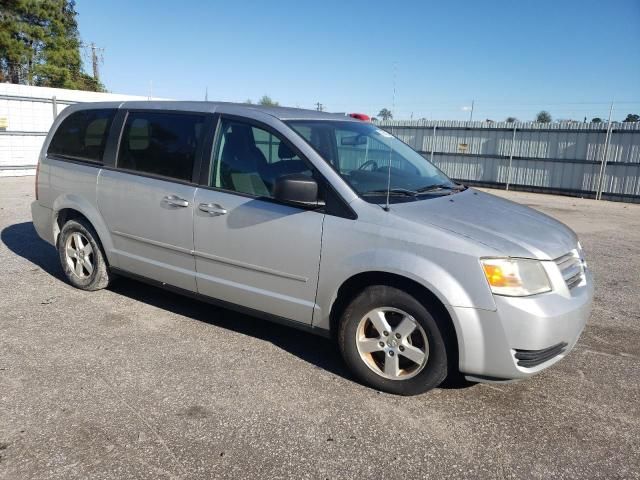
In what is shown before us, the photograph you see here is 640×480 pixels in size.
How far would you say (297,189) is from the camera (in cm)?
329

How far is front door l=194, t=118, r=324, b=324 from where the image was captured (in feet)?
11.4

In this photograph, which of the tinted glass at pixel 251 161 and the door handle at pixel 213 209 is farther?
the door handle at pixel 213 209

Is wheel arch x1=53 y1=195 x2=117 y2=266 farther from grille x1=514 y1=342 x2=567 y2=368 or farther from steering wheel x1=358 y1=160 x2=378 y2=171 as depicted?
grille x1=514 y1=342 x2=567 y2=368

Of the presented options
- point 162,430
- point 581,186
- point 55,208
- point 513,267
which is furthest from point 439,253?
point 581,186

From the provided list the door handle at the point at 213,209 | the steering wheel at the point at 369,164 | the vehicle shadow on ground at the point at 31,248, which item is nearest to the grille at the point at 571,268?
the steering wheel at the point at 369,164

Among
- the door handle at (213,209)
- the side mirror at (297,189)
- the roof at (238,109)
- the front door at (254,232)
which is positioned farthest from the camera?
the roof at (238,109)

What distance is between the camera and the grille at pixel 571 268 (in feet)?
10.3

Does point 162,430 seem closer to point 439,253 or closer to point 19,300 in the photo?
point 439,253

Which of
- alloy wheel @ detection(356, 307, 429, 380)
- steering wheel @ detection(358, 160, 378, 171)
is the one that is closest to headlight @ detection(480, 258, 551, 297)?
alloy wheel @ detection(356, 307, 429, 380)

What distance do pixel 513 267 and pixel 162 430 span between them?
2.14m

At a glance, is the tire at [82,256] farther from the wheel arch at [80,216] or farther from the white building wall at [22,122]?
the white building wall at [22,122]

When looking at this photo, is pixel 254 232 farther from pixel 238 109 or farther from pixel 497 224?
pixel 497 224

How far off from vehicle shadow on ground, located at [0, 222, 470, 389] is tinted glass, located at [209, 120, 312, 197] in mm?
1213

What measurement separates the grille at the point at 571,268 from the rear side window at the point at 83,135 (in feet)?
12.8
